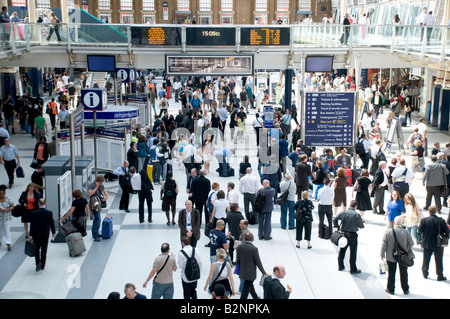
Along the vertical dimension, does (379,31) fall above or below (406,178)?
above

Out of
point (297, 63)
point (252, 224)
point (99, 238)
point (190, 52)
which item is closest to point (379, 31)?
point (297, 63)

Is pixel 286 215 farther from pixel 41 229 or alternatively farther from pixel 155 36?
pixel 155 36

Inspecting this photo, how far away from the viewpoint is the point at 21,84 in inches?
1528

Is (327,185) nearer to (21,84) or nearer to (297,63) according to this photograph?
(297,63)

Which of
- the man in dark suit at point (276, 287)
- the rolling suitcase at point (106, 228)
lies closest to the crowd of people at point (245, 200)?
the man in dark suit at point (276, 287)

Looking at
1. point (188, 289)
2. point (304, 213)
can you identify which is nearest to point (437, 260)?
point (304, 213)

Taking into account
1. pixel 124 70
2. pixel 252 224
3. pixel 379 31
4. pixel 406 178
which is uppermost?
pixel 379 31

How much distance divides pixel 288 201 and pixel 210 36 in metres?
13.0

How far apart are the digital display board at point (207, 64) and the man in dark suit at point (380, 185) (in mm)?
10525

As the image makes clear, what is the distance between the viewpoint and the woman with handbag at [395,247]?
11.0m

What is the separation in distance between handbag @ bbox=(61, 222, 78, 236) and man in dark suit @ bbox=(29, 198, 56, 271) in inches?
38.9

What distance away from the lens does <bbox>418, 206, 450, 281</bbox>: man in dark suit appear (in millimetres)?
11688

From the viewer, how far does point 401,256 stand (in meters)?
11.0
